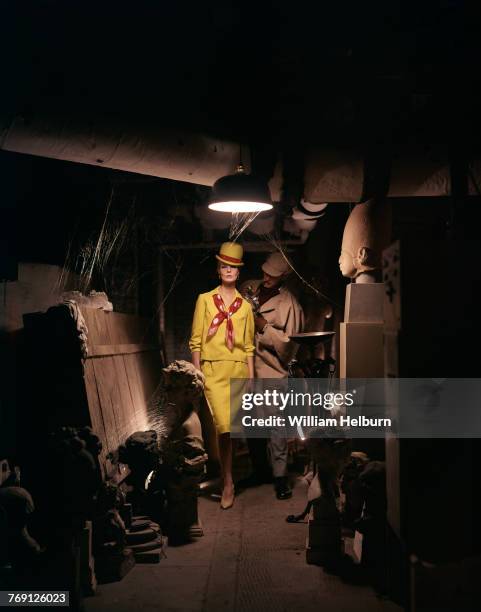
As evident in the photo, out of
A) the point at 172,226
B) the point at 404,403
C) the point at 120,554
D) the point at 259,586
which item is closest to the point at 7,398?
Answer: the point at 120,554

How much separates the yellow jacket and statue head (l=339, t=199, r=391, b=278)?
169 cm

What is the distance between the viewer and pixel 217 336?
25.8 feet

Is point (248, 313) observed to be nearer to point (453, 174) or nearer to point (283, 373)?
point (283, 373)

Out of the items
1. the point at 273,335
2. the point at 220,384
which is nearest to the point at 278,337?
the point at 273,335

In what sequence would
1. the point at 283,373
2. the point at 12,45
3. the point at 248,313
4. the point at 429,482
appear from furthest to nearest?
the point at 283,373 → the point at 248,313 → the point at 12,45 → the point at 429,482

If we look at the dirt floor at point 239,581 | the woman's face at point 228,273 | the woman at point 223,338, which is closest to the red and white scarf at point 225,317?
the woman at point 223,338

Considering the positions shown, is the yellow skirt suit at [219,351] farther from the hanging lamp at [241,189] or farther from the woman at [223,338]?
the hanging lamp at [241,189]

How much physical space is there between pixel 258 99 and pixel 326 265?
5.20 m

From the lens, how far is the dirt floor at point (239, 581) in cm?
465

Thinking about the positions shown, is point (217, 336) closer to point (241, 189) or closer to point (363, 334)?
point (363, 334)

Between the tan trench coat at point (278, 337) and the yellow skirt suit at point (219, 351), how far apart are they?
0.83 meters

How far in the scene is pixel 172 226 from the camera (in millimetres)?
10922

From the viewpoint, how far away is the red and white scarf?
25.7ft

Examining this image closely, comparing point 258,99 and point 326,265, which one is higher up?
point 258,99
